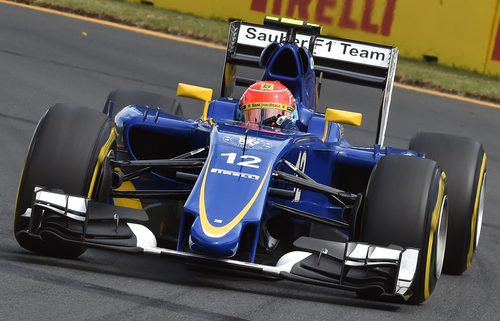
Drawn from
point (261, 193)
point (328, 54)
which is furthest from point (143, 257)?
point (328, 54)

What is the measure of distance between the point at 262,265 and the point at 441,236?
62.1 inches

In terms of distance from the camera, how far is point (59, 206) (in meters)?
7.33

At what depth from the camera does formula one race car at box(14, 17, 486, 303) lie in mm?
7234

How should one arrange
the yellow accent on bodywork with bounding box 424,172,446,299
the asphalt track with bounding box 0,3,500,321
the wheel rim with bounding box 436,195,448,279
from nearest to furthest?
1. the asphalt track with bounding box 0,3,500,321
2. the yellow accent on bodywork with bounding box 424,172,446,299
3. the wheel rim with bounding box 436,195,448,279

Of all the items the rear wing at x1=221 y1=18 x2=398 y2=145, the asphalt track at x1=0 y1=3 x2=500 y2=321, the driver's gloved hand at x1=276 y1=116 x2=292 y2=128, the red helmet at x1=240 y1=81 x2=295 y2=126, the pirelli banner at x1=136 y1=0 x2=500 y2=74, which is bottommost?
the asphalt track at x1=0 y1=3 x2=500 y2=321

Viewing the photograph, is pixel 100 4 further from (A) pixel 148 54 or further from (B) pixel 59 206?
(B) pixel 59 206

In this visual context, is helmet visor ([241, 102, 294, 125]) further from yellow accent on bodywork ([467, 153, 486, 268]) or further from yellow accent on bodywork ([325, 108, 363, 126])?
yellow accent on bodywork ([467, 153, 486, 268])

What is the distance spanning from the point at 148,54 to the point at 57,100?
3.48 meters

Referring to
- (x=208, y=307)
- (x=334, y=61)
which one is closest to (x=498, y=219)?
(x=334, y=61)

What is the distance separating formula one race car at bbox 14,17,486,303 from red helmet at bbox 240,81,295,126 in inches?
0.4

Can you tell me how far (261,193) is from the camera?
745cm

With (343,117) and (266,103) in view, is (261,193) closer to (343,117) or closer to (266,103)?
(343,117)

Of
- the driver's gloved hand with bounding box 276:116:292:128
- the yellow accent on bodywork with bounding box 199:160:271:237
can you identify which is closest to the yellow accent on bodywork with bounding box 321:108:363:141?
the driver's gloved hand with bounding box 276:116:292:128

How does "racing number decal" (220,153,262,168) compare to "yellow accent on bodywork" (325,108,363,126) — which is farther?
"yellow accent on bodywork" (325,108,363,126)
